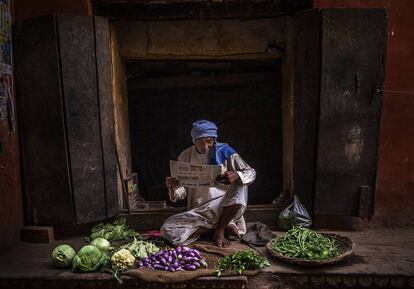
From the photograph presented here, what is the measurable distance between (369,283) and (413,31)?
3195 millimetres

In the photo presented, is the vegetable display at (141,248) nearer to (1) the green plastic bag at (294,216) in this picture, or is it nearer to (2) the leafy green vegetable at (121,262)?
(2) the leafy green vegetable at (121,262)

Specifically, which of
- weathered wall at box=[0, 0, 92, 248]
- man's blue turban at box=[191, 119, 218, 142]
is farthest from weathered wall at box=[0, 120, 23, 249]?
man's blue turban at box=[191, 119, 218, 142]

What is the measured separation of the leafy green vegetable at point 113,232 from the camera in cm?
503

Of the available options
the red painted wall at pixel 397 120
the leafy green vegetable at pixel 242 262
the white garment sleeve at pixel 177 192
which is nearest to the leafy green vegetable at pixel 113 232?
the white garment sleeve at pixel 177 192

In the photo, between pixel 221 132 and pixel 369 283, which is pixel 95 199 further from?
pixel 369 283

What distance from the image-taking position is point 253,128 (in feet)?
23.8

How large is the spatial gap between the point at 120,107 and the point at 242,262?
3066mm

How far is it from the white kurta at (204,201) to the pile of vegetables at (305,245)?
652 millimetres

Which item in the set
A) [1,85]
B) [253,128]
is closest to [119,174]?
[1,85]

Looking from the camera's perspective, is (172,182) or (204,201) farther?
(204,201)

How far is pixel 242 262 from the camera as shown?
4172 mm

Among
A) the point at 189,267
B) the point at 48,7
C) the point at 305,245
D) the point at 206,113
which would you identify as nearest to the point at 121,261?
the point at 189,267

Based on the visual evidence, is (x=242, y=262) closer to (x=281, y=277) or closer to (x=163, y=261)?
(x=281, y=277)

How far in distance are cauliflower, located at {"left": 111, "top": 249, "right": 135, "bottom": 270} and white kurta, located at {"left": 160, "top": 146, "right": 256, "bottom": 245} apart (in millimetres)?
743
